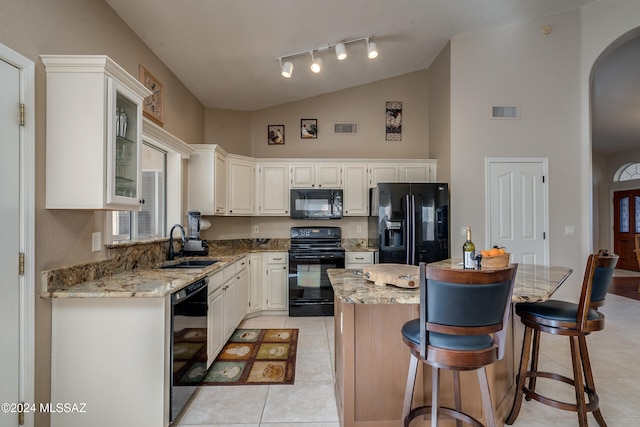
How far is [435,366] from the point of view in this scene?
1.40 meters

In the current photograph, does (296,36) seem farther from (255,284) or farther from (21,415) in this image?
(21,415)

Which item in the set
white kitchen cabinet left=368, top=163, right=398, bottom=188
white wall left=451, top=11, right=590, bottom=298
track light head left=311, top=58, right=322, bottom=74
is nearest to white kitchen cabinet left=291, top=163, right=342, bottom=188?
white kitchen cabinet left=368, top=163, right=398, bottom=188

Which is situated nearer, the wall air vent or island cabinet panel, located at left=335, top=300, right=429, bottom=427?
island cabinet panel, located at left=335, top=300, right=429, bottom=427

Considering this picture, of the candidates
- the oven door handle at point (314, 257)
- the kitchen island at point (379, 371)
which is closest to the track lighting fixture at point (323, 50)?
the oven door handle at point (314, 257)

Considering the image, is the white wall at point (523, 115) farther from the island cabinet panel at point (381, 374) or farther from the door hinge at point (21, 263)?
the door hinge at point (21, 263)

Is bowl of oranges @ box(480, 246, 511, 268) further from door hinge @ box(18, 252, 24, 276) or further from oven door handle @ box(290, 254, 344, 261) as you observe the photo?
door hinge @ box(18, 252, 24, 276)

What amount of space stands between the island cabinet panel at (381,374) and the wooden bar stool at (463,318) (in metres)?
0.32

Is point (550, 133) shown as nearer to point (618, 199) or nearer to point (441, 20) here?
point (441, 20)

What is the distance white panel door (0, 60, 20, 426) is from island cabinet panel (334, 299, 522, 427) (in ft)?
5.56

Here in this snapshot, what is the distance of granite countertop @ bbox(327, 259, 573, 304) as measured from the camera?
157 centimetres

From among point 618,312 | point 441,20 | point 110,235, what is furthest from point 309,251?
point 618,312

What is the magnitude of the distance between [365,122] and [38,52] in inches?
156

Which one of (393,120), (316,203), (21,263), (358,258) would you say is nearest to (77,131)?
(21,263)

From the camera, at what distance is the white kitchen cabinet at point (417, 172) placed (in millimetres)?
4480
